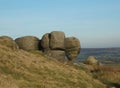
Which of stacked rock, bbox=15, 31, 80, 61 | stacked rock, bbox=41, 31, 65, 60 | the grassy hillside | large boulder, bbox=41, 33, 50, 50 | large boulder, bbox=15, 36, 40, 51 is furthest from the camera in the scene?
large boulder, bbox=15, 36, 40, 51

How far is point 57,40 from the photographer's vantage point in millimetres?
63812

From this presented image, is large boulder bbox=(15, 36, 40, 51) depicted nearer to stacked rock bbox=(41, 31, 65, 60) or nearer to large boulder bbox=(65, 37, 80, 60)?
stacked rock bbox=(41, 31, 65, 60)

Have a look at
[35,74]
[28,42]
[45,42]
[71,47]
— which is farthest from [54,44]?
[35,74]

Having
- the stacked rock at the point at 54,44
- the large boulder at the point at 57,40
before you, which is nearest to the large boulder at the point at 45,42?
the stacked rock at the point at 54,44

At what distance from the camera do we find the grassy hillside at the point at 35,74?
85.3 feet

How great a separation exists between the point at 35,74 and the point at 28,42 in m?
35.6

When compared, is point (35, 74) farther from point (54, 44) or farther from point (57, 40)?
point (57, 40)

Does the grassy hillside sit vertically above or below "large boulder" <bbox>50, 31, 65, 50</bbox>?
below

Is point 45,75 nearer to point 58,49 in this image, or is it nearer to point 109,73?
point 109,73

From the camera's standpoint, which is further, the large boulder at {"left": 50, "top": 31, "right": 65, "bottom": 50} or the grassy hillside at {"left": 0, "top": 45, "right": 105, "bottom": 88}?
the large boulder at {"left": 50, "top": 31, "right": 65, "bottom": 50}

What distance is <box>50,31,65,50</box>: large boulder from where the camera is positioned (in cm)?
6338

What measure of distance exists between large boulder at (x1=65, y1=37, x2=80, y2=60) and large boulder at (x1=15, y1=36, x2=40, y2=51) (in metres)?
6.01

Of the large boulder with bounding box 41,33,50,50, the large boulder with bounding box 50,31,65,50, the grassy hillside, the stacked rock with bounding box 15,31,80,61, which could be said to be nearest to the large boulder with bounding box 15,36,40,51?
the stacked rock with bounding box 15,31,80,61

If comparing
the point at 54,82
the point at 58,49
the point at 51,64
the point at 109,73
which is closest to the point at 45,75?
the point at 54,82
